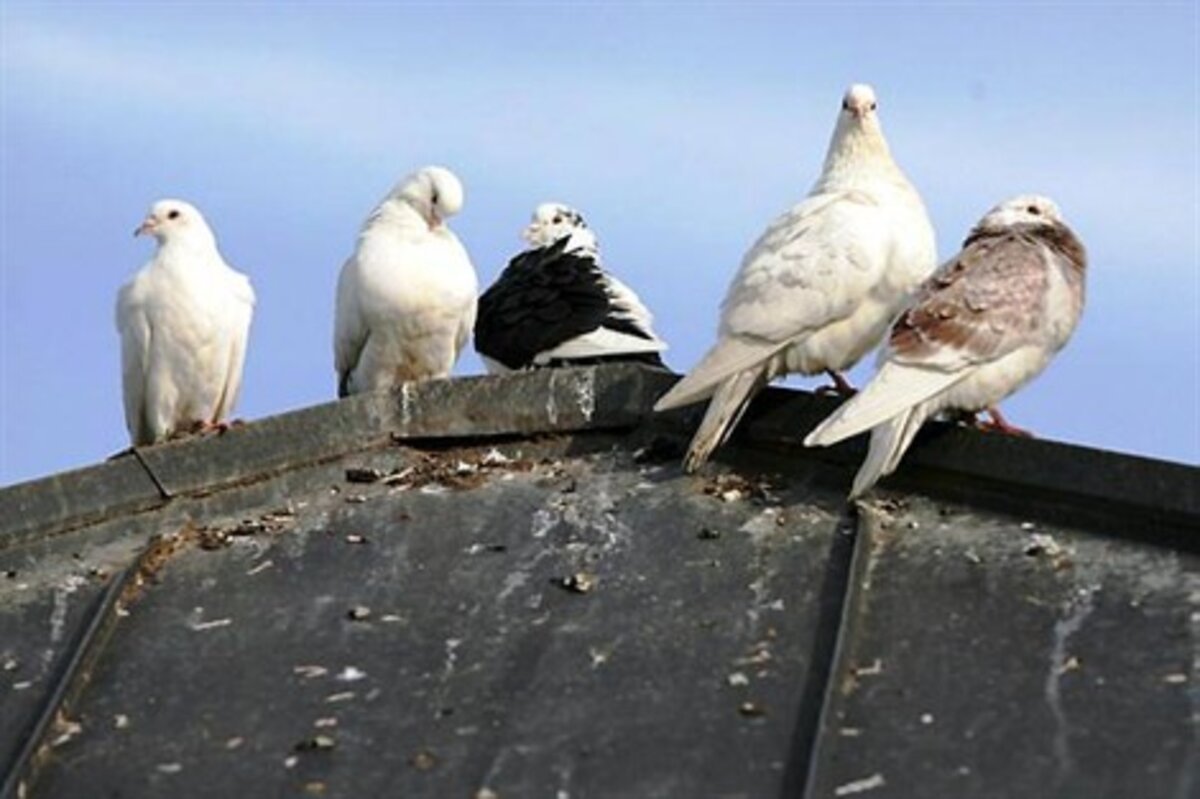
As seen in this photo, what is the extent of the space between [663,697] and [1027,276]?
10.5 ft

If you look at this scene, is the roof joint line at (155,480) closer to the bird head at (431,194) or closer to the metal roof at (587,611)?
the metal roof at (587,611)

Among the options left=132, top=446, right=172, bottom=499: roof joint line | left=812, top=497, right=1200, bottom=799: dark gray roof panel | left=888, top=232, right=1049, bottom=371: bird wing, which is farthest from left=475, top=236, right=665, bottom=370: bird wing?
left=812, top=497, right=1200, bottom=799: dark gray roof panel

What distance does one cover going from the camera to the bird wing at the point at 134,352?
1282cm

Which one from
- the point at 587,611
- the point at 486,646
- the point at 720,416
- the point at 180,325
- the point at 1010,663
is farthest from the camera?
the point at 180,325

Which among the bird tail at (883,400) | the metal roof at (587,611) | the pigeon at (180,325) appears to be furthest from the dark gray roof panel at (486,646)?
the pigeon at (180,325)

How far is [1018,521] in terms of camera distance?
8.99m

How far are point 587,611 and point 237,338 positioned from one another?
496 cm

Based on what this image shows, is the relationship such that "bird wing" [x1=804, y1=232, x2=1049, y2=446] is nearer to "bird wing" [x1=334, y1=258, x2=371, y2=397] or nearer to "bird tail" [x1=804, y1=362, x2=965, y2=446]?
"bird tail" [x1=804, y1=362, x2=965, y2=446]

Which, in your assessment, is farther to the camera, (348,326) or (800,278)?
(348,326)

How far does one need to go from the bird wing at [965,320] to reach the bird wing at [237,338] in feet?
12.4

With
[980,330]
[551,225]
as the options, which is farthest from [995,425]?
[551,225]

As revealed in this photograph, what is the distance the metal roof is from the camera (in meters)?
7.40

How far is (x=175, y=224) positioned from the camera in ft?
42.3

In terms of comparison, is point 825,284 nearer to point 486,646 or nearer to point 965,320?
point 965,320
